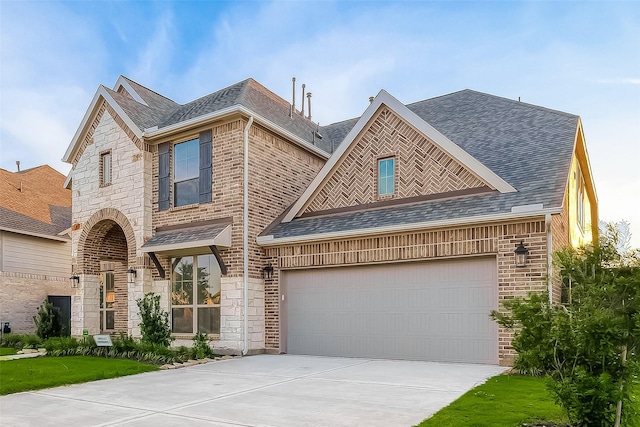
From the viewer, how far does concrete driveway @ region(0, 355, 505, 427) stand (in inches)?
254

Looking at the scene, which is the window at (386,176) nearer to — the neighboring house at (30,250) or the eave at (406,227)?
the eave at (406,227)

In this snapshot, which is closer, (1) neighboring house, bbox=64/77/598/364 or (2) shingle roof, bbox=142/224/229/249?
(1) neighboring house, bbox=64/77/598/364

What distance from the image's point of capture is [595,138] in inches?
599

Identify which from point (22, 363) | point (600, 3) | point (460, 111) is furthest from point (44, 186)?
point (600, 3)

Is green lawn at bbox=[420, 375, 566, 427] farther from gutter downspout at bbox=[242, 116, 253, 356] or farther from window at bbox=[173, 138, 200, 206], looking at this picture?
window at bbox=[173, 138, 200, 206]

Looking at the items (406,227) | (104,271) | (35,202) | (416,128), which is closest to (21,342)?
(104,271)

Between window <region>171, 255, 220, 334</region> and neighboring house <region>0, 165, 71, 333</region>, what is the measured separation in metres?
7.79

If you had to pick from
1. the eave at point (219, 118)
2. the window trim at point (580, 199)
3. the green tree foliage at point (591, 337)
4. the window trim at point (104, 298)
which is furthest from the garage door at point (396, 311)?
the window trim at point (104, 298)

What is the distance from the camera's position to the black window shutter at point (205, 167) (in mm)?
14438

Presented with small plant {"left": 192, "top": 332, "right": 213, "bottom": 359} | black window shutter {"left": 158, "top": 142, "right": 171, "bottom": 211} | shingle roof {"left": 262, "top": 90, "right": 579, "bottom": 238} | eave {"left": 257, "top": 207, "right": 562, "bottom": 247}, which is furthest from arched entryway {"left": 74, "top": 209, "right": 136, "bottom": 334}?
shingle roof {"left": 262, "top": 90, "right": 579, "bottom": 238}

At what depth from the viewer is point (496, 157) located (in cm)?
1270

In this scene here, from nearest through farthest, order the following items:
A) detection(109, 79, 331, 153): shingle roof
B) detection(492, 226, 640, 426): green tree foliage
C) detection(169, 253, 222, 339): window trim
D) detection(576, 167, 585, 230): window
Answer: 1. detection(492, 226, 640, 426): green tree foliage
2. detection(169, 253, 222, 339): window trim
3. detection(109, 79, 331, 153): shingle roof
4. detection(576, 167, 585, 230): window

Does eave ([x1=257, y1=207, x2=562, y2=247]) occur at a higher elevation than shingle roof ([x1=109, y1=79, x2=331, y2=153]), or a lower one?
lower

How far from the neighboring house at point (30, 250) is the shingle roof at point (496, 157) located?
1200 centimetres
